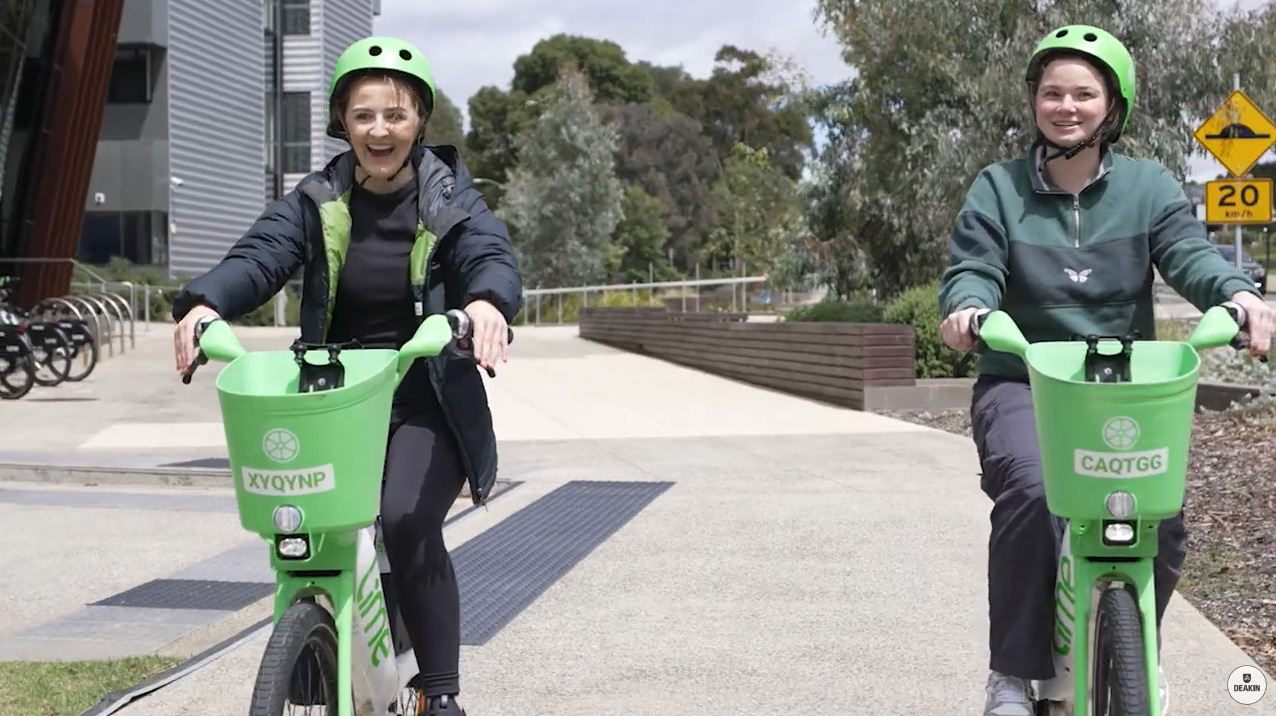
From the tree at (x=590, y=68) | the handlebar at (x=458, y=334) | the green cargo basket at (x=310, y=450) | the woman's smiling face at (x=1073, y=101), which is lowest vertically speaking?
the green cargo basket at (x=310, y=450)

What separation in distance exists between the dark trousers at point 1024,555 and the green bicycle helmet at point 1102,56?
0.73 meters

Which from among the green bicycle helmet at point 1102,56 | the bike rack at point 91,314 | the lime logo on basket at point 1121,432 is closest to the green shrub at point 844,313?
the bike rack at point 91,314

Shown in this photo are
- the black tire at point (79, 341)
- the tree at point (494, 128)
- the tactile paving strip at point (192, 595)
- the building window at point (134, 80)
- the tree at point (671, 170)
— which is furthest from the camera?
the tree at point (494, 128)

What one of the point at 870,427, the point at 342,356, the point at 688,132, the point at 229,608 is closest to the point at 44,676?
the point at 229,608

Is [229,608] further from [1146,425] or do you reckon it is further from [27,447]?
[27,447]

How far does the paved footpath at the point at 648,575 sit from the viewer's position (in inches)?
194

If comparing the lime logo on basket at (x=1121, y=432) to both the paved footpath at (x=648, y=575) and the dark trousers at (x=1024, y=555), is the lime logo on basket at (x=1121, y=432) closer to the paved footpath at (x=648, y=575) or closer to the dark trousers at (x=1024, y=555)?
the dark trousers at (x=1024, y=555)

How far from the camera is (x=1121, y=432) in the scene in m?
2.90

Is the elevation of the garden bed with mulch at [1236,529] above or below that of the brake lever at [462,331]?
below

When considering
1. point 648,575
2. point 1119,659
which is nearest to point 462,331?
point 1119,659

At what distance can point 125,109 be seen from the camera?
40562 millimetres

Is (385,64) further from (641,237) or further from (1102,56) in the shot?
(641,237)

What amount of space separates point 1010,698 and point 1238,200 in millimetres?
13082

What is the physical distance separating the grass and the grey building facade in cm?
3604
